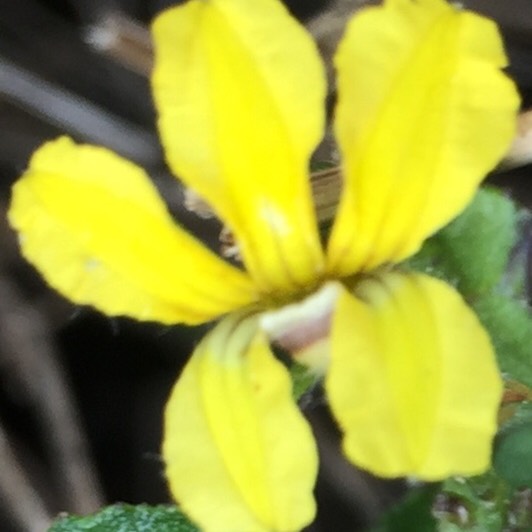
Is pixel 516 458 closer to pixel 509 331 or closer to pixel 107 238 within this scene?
pixel 509 331

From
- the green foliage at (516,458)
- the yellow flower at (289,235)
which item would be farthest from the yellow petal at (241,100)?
the green foliage at (516,458)

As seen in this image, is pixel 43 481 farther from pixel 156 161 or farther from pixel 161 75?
pixel 161 75

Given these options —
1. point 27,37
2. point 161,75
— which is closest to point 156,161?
point 27,37

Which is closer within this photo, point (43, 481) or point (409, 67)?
point (409, 67)

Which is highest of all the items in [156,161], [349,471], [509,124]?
[509,124]

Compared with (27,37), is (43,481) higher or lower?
lower

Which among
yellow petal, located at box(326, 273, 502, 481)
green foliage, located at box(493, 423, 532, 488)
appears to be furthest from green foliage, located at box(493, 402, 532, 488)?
yellow petal, located at box(326, 273, 502, 481)

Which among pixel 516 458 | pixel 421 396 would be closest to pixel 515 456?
pixel 516 458
